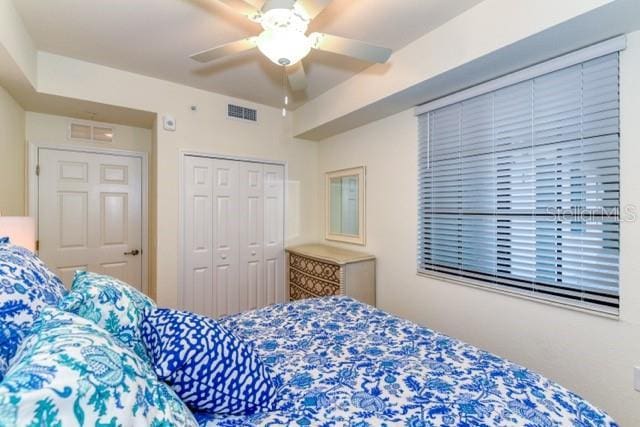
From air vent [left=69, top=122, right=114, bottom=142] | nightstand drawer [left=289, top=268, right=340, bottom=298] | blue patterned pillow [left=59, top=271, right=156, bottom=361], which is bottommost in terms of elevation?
nightstand drawer [left=289, top=268, right=340, bottom=298]

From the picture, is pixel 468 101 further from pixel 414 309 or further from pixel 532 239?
pixel 414 309

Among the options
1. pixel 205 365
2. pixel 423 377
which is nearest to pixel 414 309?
pixel 423 377

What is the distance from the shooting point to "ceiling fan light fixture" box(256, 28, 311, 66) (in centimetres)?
158

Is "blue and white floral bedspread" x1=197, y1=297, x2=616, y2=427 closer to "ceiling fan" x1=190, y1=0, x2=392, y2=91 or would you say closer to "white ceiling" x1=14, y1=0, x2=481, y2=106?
"ceiling fan" x1=190, y1=0, x2=392, y2=91

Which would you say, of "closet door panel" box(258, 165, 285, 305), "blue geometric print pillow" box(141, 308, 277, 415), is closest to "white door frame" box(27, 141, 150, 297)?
"closet door panel" box(258, 165, 285, 305)

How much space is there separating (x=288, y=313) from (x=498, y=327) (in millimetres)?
1492

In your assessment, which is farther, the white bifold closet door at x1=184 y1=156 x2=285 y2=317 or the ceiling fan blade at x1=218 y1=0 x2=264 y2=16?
the white bifold closet door at x1=184 y1=156 x2=285 y2=317

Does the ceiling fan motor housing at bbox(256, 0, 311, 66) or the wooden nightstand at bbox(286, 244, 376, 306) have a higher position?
the ceiling fan motor housing at bbox(256, 0, 311, 66)

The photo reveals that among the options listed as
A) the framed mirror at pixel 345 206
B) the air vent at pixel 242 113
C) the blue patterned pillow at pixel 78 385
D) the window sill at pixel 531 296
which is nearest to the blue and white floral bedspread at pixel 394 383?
the blue patterned pillow at pixel 78 385

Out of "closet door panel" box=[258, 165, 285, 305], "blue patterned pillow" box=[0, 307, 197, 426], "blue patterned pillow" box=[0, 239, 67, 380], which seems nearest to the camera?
"blue patterned pillow" box=[0, 307, 197, 426]

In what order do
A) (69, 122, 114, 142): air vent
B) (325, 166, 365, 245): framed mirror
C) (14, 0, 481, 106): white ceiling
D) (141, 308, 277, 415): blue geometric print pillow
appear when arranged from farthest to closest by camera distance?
(325, 166, 365, 245): framed mirror < (69, 122, 114, 142): air vent < (14, 0, 481, 106): white ceiling < (141, 308, 277, 415): blue geometric print pillow

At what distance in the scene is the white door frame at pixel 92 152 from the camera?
281cm

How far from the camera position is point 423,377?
1182 millimetres

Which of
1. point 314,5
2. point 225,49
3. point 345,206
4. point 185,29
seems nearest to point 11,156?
point 185,29
